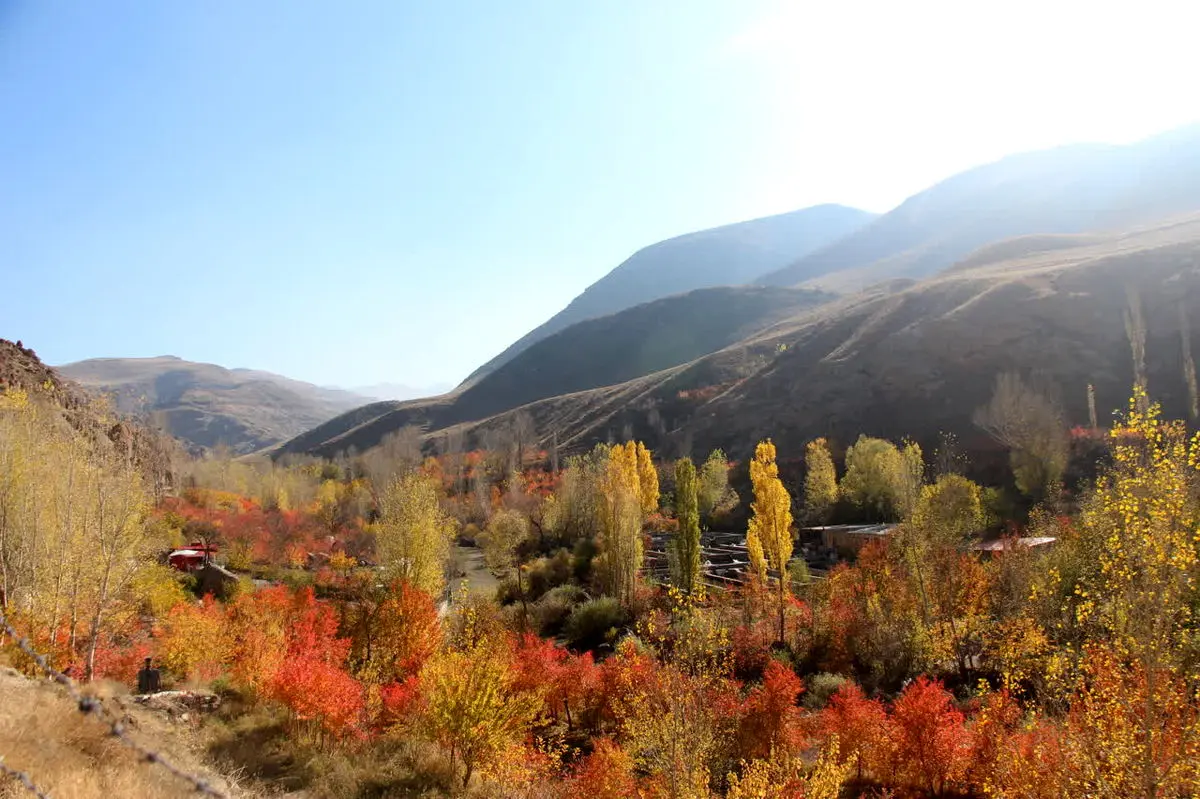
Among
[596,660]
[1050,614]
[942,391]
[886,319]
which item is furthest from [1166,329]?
[596,660]

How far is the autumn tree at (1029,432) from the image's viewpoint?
165ft

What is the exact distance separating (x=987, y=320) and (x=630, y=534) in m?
69.9

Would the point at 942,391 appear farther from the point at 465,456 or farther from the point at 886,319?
the point at 465,456

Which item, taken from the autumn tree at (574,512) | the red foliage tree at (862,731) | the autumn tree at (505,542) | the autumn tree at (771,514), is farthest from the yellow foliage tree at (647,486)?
the red foliage tree at (862,731)

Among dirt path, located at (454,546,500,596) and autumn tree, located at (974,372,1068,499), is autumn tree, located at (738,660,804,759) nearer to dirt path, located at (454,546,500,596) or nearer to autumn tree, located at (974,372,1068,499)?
dirt path, located at (454,546,500,596)

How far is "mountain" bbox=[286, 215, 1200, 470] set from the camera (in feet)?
231

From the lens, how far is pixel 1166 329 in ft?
230

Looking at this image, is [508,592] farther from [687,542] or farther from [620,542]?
[687,542]

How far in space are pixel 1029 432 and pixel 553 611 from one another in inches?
1741

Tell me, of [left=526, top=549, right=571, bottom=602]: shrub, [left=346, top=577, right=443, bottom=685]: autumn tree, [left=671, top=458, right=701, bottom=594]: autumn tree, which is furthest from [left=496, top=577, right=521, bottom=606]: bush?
[left=346, top=577, right=443, bottom=685]: autumn tree

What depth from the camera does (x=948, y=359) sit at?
80.8 meters

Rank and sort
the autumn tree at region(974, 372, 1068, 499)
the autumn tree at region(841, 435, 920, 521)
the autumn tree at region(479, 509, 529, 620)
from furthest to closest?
the autumn tree at region(841, 435, 920, 521) < the autumn tree at region(974, 372, 1068, 499) < the autumn tree at region(479, 509, 529, 620)

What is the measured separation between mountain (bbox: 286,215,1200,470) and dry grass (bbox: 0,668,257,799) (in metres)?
72.8

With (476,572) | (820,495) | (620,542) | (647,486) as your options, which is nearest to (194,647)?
(620,542)
